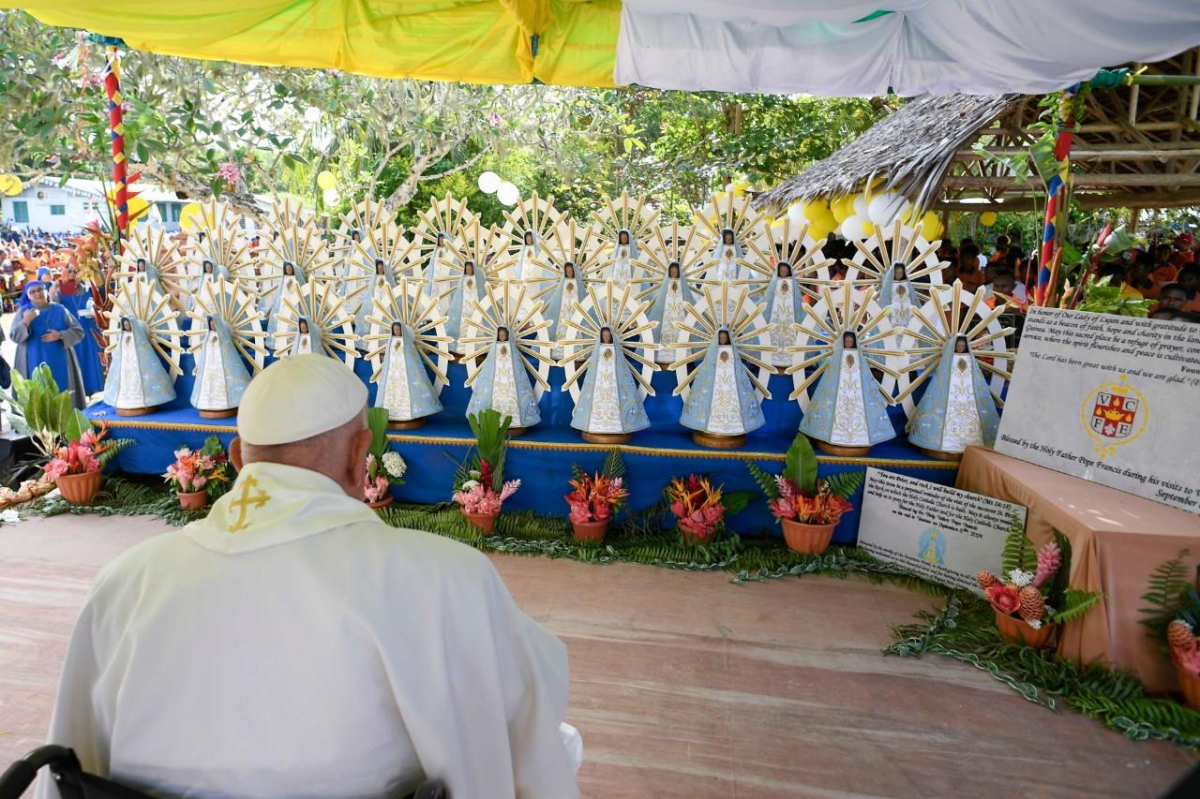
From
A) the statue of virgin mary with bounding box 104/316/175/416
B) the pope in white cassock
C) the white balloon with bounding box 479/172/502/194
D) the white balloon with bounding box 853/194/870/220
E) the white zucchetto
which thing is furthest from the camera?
the white balloon with bounding box 479/172/502/194

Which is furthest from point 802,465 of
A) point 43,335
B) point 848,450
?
point 43,335

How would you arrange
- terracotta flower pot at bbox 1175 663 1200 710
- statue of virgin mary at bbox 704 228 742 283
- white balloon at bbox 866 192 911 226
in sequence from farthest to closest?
1. white balloon at bbox 866 192 911 226
2. statue of virgin mary at bbox 704 228 742 283
3. terracotta flower pot at bbox 1175 663 1200 710

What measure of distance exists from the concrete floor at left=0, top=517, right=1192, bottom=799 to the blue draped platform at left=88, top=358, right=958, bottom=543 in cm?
41

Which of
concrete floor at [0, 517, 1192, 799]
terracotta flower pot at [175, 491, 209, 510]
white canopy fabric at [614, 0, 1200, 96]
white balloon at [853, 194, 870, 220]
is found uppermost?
white canopy fabric at [614, 0, 1200, 96]

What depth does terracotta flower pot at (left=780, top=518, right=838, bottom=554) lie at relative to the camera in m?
3.08

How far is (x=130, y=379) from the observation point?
12.4 ft

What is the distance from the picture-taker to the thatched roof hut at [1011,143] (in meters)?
4.72

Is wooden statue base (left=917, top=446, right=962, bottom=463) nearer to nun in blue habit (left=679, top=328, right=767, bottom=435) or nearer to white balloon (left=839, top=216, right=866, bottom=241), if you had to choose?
nun in blue habit (left=679, top=328, right=767, bottom=435)

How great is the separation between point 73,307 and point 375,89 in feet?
10.4

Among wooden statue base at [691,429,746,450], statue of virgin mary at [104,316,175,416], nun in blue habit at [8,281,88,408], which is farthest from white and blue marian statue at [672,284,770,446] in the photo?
nun in blue habit at [8,281,88,408]

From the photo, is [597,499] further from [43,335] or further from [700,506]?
[43,335]

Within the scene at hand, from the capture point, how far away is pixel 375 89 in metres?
6.88

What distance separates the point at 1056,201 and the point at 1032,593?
183 cm

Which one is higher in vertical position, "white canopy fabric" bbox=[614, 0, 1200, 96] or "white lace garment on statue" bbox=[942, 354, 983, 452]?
"white canopy fabric" bbox=[614, 0, 1200, 96]
